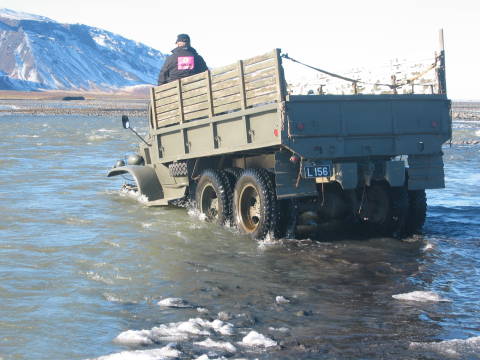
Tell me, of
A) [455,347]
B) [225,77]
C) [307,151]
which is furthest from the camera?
[225,77]

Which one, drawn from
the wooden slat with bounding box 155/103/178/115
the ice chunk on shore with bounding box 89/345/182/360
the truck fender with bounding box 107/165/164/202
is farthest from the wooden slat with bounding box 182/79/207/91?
the ice chunk on shore with bounding box 89/345/182/360

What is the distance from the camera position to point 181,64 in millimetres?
11539

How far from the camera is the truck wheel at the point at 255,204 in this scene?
909 cm

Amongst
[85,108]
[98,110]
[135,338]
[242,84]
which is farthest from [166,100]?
[85,108]

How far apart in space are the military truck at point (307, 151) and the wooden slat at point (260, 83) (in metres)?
0.01

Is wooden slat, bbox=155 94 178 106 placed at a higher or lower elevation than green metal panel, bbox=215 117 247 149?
higher

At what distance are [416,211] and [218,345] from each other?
17.3ft

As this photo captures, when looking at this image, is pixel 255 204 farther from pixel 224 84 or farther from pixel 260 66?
pixel 260 66

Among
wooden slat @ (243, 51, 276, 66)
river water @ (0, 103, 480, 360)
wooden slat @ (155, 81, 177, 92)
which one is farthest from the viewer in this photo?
wooden slat @ (155, 81, 177, 92)

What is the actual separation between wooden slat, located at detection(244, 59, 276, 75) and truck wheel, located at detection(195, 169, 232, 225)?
186cm

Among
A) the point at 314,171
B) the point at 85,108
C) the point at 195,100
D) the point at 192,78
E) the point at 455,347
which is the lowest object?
the point at 455,347

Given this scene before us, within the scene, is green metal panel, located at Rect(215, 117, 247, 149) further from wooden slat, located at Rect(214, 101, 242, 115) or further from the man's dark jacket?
the man's dark jacket

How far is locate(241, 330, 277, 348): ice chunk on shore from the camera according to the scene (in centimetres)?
533

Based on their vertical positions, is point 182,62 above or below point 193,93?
above
